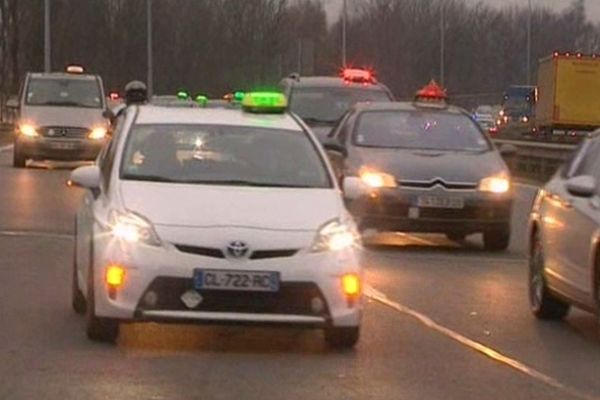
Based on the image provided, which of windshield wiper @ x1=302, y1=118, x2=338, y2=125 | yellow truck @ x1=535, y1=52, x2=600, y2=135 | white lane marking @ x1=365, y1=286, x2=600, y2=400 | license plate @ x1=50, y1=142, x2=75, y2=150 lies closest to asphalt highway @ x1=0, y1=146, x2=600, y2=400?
white lane marking @ x1=365, y1=286, x2=600, y2=400

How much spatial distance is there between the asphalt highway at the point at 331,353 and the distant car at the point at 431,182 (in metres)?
2.31

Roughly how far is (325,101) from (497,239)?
7391 millimetres

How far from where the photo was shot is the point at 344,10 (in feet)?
259

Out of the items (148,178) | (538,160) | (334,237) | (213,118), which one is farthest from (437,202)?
(538,160)

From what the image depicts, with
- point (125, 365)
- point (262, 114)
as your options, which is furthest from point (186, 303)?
point (262, 114)

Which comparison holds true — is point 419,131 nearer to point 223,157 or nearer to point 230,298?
point 223,157

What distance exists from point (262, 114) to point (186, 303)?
96.2 inches

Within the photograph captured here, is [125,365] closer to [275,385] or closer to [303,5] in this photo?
[275,385]

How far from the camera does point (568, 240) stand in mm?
12742

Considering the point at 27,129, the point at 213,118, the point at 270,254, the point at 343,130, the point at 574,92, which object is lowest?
the point at 574,92

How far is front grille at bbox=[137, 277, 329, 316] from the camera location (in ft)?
35.0

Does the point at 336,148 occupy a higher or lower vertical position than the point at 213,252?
lower

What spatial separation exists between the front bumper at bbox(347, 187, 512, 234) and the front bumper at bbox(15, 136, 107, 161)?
16963 mm

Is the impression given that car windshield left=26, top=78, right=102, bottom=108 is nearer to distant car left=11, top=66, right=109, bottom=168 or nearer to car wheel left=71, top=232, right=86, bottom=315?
distant car left=11, top=66, right=109, bottom=168
